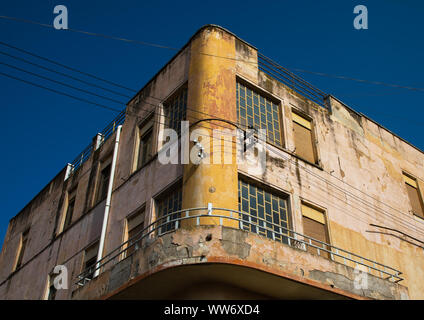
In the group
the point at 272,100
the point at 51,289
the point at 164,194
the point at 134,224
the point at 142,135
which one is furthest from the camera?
the point at 51,289

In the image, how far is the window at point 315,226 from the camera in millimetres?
16109

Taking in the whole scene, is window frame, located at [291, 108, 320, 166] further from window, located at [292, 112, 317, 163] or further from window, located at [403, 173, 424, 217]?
window, located at [403, 173, 424, 217]

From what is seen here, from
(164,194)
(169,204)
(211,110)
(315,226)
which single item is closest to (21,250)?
(164,194)

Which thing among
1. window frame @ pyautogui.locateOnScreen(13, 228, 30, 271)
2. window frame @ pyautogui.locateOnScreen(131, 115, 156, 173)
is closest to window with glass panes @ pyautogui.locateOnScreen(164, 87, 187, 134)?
window frame @ pyautogui.locateOnScreen(131, 115, 156, 173)

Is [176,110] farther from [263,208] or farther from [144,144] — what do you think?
[263,208]

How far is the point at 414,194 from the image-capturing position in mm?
21672

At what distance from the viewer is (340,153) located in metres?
19.3

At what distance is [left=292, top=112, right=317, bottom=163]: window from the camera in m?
18.2

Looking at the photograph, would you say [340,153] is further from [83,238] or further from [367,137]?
[83,238]

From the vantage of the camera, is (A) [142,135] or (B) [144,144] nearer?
(B) [144,144]

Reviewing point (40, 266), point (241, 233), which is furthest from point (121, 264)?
point (40, 266)

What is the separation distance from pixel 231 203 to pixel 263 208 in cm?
175

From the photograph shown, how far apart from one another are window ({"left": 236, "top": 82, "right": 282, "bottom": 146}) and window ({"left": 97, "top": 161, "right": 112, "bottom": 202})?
6.74 meters
